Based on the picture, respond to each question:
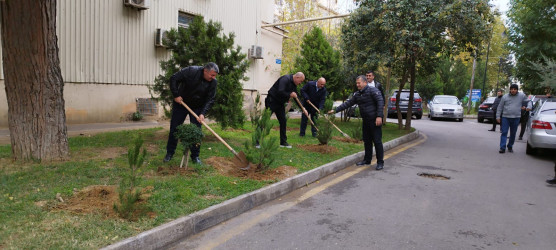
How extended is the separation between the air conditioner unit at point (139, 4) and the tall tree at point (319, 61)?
18.7 feet

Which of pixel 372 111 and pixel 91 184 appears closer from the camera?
pixel 91 184

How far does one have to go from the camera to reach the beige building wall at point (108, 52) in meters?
10.6

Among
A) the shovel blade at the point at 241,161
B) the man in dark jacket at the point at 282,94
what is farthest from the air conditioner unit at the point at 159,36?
the shovel blade at the point at 241,161

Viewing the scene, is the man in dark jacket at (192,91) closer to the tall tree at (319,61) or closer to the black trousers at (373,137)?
the black trousers at (373,137)

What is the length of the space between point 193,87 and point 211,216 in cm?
254

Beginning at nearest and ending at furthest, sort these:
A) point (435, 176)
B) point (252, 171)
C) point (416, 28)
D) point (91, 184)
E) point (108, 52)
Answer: point (91, 184) < point (252, 171) < point (435, 176) < point (416, 28) < point (108, 52)

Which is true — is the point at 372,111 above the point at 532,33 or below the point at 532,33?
below

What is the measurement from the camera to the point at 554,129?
8.41 meters

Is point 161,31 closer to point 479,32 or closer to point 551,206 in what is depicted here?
point 479,32

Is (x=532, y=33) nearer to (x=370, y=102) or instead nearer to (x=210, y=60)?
(x=370, y=102)

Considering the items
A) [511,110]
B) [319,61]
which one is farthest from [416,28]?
[319,61]

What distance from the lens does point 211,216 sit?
410 centimetres

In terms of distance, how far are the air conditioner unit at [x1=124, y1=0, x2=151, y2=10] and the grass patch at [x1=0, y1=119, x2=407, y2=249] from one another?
541 centimetres

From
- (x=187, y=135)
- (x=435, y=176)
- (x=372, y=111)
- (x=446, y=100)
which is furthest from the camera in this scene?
(x=446, y=100)
